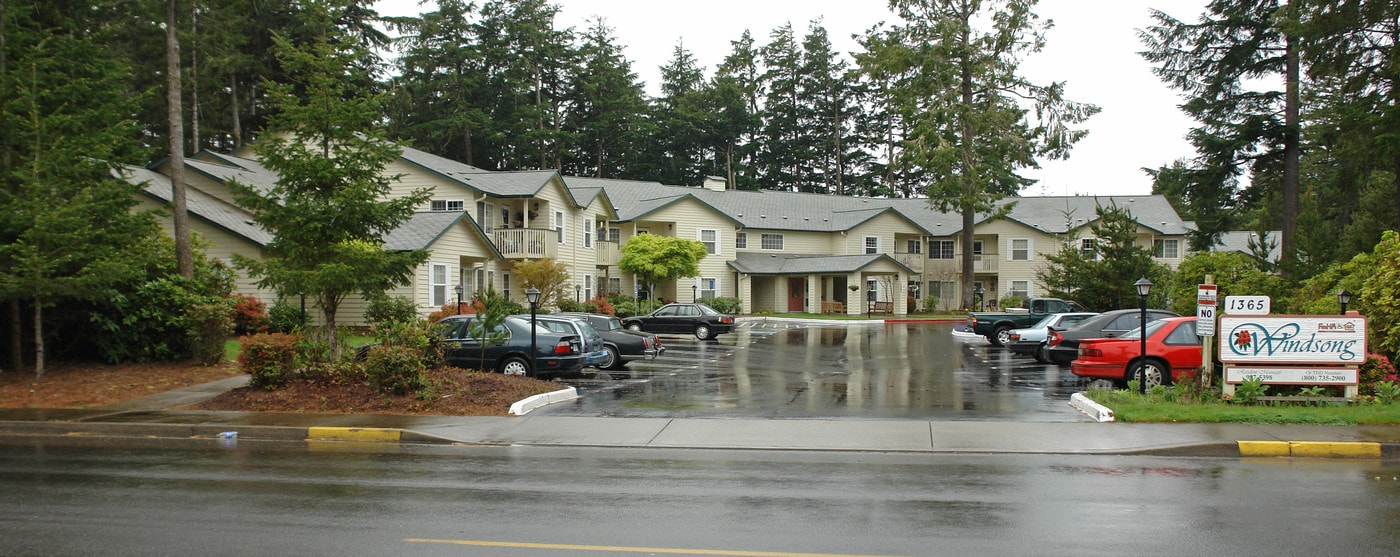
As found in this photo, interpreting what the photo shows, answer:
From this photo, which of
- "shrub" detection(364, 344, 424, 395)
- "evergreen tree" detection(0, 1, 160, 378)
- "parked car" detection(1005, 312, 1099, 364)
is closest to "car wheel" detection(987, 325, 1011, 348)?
"parked car" detection(1005, 312, 1099, 364)

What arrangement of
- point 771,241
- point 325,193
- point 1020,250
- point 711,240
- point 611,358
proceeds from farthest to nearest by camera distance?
point 1020,250 < point 771,241 < point 711,240 < point 611,358 < point 325,193

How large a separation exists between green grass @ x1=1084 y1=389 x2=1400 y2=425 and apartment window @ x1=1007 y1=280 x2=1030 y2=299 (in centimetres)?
4109

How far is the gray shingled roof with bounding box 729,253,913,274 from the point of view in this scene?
157 feet

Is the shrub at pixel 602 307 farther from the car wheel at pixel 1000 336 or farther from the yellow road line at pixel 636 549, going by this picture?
the yellow road line at pixel 636 549

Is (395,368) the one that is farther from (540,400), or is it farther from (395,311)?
(395,311)

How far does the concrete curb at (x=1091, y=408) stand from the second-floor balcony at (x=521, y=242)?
79.9 feet

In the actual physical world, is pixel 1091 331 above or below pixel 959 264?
below

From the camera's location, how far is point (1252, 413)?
1229cm

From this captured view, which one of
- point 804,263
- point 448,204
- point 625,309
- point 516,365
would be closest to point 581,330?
point 516,365

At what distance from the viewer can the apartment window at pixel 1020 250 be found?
53.0 meters

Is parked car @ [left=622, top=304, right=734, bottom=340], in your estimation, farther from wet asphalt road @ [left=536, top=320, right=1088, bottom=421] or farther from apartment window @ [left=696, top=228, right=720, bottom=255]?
apartment window @ [left=696, top=228, right=720, bottom=255]

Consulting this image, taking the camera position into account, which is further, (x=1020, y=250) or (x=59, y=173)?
(x=1020, y=250)

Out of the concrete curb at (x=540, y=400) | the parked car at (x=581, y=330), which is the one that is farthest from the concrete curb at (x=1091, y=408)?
the parked car at (x=581, y=330)

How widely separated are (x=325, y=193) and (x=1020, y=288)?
153ft
